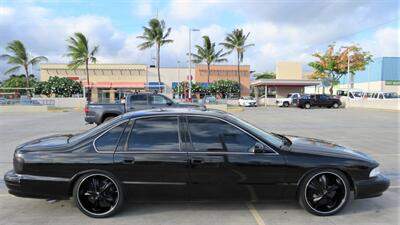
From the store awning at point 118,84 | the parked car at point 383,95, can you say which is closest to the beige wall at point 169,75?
the store awning at point 118,84

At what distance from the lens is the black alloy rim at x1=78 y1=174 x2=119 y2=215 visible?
4.89m

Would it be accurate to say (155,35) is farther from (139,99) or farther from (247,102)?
(139,99)

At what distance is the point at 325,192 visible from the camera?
195 inches

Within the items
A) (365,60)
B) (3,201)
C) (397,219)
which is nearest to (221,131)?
(397,219)

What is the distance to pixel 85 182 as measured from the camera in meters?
4.89

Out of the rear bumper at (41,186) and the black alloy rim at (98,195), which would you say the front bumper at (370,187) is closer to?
the black alloy rim at (98,195)

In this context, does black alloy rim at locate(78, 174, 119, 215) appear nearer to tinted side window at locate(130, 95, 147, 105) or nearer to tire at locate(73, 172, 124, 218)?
tire at locate(73, 172, 124, 218)

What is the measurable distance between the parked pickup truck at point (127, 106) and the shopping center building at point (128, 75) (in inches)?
1713

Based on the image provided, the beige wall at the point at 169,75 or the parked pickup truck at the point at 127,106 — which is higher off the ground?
the beige wall at the point at 169,75

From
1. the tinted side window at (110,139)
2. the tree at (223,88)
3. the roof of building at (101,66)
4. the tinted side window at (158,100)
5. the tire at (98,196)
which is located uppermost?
the roof of building at (101,66)

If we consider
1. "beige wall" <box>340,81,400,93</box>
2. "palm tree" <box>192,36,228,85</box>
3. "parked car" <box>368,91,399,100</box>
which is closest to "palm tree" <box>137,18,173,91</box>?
"palm tree" <box>192,36,228,85</box>

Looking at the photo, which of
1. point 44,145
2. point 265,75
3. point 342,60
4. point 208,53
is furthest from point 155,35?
point 265,75

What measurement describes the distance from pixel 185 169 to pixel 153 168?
0.42m

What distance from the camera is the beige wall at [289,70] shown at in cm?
7694
